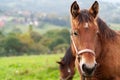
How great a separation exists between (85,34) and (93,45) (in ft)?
0.81

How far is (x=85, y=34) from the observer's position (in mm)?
6191

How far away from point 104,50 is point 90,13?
86 centimetres

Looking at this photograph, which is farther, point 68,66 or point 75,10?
point 68,66

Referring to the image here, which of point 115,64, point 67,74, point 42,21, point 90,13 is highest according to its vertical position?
point 90,13

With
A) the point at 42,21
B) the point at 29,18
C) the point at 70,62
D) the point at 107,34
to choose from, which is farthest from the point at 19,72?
the point at 29,18

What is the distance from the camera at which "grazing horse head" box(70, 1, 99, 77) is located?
5987 mm

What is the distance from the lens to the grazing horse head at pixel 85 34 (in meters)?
5.99

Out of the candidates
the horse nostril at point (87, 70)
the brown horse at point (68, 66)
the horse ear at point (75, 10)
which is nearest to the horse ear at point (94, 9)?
the horse ear at point (75, 10)

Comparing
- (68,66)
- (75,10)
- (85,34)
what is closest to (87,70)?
(85,34)

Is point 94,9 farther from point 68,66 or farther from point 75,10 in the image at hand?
point 68,66

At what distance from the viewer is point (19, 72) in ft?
52.0

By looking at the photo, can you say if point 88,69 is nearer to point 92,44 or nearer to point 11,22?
point 92,44

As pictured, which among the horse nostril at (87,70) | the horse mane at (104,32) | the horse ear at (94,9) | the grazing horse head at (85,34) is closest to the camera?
the horse nostril at (87,70)

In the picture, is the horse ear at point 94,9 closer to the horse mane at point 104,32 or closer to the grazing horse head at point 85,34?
the grazing horse head at point 85,34
